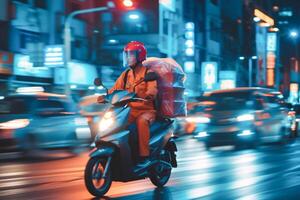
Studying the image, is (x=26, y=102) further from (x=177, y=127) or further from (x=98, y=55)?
(x=98, y=55)

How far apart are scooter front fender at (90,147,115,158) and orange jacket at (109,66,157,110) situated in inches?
29.1

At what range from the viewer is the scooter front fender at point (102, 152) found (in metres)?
8.39

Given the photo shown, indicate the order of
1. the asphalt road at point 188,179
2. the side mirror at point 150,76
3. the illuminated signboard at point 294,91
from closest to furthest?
the side mirror at point 150,76
the asphalt road at point 188,179
the illuminated signboard at point 294,91

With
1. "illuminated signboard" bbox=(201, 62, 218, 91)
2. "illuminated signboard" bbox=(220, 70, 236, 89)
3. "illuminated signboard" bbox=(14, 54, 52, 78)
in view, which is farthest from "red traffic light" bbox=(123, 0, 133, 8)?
"illuminated signboard" bbox=(220, 70, 236, 89)

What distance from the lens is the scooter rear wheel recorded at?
9.58m

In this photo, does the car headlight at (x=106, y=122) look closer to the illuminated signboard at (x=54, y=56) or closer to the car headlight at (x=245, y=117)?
the car headlight at (x=245, y=117)

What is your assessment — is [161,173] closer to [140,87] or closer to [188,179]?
[188,179]

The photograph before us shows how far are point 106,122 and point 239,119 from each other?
10.2 m

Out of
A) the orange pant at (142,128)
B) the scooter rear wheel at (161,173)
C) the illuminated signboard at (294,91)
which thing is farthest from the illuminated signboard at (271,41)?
the orange pant at (142,128)

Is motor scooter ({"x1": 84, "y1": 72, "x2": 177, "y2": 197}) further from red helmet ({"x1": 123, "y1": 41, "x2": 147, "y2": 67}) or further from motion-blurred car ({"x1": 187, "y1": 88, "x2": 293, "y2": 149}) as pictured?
motion-blurred car ({"x1": 187, "y1": 88, "x2": 293, "y2": 149})

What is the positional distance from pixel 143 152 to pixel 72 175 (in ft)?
10.4

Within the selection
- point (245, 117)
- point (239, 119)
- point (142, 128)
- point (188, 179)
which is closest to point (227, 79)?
point (245, 117)

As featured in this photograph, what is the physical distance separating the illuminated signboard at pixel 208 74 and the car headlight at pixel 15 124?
35710 millimetres

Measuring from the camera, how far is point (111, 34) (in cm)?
4694
